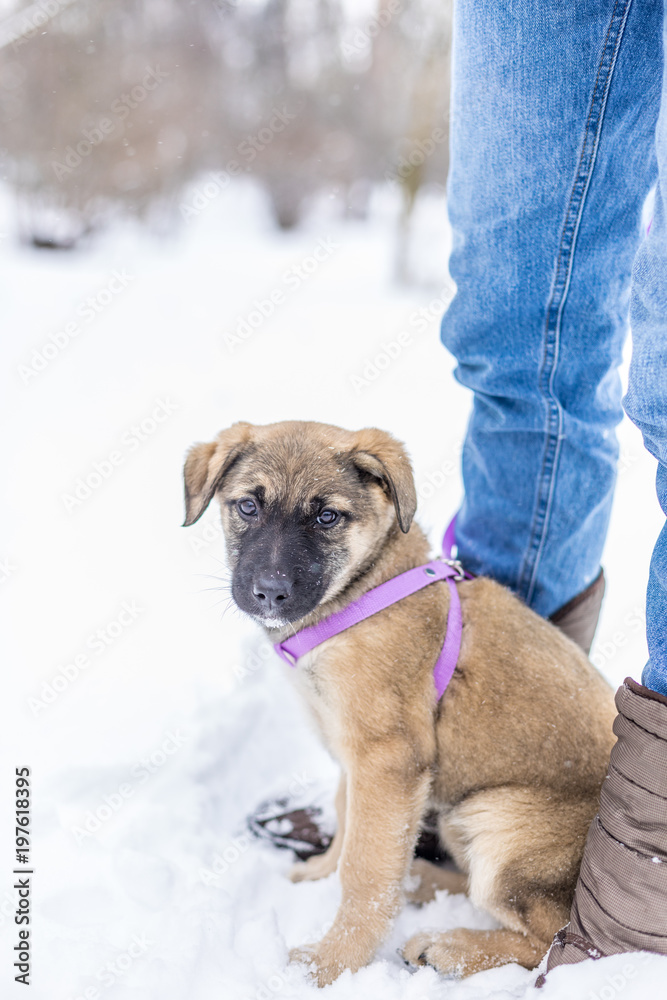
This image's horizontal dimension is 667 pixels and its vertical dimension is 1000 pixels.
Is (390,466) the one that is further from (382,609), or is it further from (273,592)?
(273,592)

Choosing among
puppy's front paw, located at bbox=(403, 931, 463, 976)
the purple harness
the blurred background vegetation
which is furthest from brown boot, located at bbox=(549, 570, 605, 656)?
the blurred background vegetation

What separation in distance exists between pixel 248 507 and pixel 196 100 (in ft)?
41.6

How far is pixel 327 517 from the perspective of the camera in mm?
2586

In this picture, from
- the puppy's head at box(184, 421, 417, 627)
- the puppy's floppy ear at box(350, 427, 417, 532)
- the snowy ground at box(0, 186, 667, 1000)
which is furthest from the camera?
the puppy's floppy ear at box(350, 427, 417, 532)

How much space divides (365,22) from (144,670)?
12.0 meters

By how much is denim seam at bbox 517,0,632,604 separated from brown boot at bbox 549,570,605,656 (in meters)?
0.17

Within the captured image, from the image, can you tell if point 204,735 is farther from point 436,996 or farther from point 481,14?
point 481,14

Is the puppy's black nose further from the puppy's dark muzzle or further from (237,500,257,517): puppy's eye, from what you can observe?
(237,500,257,517): puppy's eye

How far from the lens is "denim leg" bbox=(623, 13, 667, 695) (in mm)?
1918

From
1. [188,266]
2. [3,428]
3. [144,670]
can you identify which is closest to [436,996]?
[144,670]

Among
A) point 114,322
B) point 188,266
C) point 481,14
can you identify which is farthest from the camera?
point 188,266

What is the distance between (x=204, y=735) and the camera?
3.12 metres

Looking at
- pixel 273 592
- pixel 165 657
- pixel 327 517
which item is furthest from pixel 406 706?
pixel 165 657

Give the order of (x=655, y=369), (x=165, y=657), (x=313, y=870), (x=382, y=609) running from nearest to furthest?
(x=655, y=369)
(x=382, y=609)
(x=313, y=870)
(x=165, y=657)
